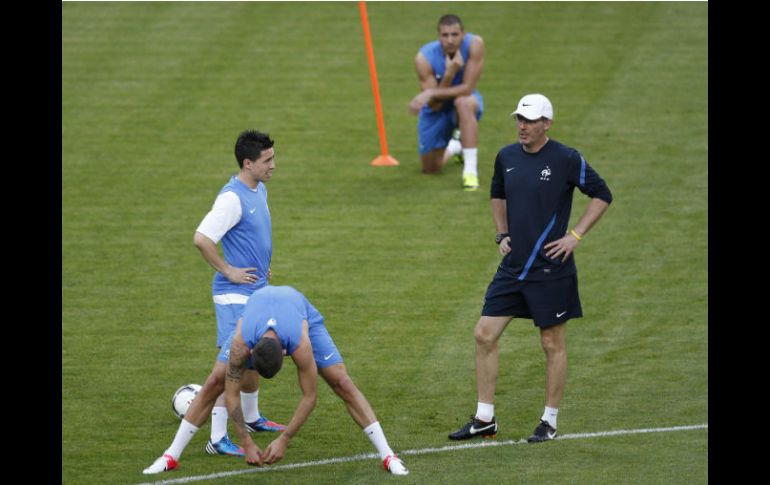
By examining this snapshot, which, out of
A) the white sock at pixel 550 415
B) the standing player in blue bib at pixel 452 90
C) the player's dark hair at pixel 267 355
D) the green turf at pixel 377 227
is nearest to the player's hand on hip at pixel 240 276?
the player's dark hair at pixel 267 355

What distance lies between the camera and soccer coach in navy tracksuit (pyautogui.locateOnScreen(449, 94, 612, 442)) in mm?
9625

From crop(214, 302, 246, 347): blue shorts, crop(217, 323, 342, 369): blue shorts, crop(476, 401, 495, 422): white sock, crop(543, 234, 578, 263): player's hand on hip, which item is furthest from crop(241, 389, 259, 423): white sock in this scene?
crop(543, 234, 578, 263): player's hand on hip

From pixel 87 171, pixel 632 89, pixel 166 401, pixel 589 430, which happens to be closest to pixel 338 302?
pixel 166 401

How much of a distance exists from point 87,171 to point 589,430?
374 inches

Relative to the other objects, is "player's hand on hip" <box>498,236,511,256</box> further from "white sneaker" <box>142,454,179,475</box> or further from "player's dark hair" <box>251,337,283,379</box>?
"white sneaker" <box>142,454,179,475</box>

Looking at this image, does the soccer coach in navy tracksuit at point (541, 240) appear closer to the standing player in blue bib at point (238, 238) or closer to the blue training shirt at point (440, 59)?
the standing player in blue bib at point (238, 238)

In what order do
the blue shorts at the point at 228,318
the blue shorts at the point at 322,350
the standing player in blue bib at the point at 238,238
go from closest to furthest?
1. the blue shorts at the point at 322,350
2. the standing player in blue bib at the point at 238,238
3. the blue shorts at the point at 228,318

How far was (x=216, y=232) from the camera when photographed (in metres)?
9.45

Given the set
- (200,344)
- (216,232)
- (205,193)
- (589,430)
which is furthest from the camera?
(205,193)

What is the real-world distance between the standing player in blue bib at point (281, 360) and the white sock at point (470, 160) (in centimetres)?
767

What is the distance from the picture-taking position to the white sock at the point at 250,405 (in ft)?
33.3

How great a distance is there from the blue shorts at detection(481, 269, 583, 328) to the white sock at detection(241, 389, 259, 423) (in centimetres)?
187

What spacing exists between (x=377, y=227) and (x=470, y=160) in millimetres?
1645

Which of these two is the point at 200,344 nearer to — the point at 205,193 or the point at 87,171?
the point at 205,193
